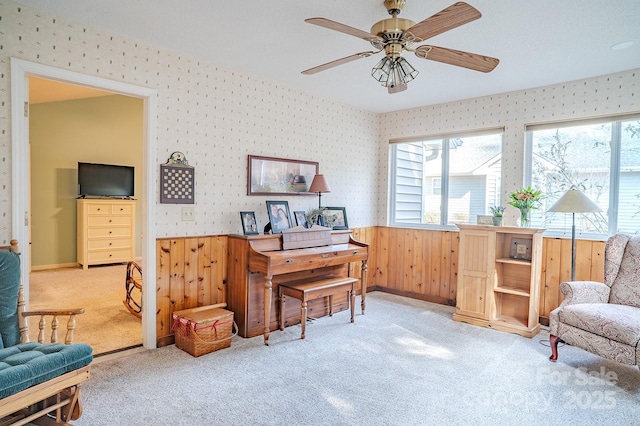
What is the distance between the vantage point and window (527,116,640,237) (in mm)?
3504

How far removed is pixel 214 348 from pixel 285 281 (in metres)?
0.95

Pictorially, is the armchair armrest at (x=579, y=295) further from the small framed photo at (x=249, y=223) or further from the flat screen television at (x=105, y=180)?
the flat screen television at (x=105, y=180)

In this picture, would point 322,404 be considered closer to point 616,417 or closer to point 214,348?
point 214,348

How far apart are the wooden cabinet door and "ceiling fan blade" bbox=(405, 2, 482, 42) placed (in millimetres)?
2461

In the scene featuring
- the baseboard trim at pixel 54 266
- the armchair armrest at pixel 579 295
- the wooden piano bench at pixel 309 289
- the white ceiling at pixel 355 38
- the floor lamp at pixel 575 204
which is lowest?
the baseboard trim at pixel 54 266

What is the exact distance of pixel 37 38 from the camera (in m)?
2.50

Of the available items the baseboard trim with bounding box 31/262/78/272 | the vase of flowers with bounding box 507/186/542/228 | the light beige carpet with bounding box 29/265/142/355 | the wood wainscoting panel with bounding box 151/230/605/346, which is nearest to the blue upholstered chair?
the light beige carpet with bounding box 29/265/142/355

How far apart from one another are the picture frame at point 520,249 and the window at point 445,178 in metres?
0.59

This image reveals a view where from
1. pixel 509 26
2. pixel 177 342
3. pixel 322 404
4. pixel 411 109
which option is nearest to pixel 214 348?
pixel 177 342

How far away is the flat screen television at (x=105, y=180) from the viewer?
21.4 ft

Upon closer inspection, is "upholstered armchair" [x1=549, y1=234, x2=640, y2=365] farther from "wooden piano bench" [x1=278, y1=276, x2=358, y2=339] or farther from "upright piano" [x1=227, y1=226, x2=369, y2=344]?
"upright piano" [x1=227, y1=226, x2=369, y2=344]

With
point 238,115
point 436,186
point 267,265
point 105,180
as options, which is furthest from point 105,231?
point 436,186

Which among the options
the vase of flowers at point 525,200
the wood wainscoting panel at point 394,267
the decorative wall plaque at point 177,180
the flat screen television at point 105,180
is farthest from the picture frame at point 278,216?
the flat screen television at point 105,180

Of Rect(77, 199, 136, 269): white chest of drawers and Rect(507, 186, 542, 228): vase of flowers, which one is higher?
Rect(507, 186, 542, 228): vase of flowers
